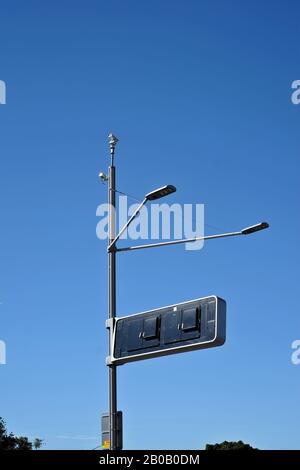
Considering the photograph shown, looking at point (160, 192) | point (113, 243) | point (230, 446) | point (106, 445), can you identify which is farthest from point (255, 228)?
point (230, 446)

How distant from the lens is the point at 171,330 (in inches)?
703

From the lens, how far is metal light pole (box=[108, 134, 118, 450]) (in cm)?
1889

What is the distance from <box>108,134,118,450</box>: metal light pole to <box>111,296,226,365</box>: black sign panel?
1.35 ft

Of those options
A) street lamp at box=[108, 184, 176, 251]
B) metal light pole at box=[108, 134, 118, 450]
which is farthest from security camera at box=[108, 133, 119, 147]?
street lamp at box=[108, 184, 176, 251]

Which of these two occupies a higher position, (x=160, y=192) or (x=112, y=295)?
(x=160, y=192)

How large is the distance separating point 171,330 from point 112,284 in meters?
2.88

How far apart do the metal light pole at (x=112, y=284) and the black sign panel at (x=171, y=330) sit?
0.41 m

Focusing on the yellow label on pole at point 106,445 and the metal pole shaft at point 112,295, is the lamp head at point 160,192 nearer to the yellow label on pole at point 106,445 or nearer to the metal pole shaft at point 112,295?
the metal pole shaft at point 112,295

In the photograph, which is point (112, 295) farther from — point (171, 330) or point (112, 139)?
point (112, 139)

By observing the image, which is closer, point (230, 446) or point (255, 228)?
point (255, 228)

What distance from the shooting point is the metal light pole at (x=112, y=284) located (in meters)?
18.9
